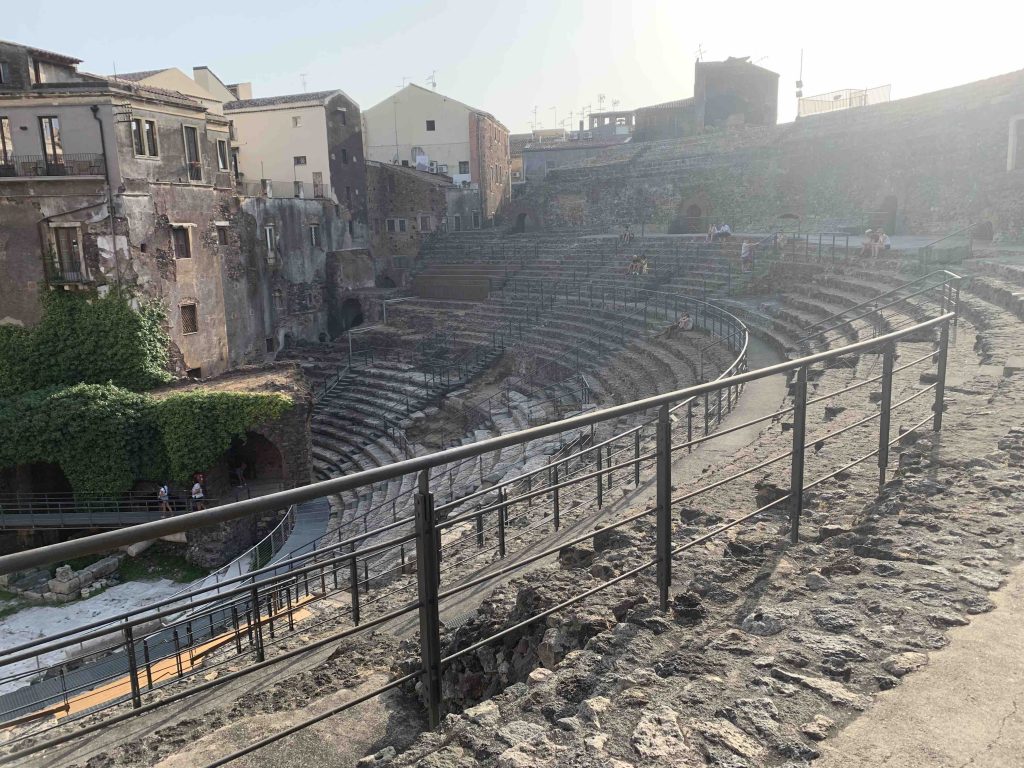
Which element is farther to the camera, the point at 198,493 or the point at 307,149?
the point at 307,149

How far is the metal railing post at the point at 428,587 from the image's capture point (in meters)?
3.05

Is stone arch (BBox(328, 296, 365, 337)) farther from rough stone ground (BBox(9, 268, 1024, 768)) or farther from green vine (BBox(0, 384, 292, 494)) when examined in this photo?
rough stone ground (BBox(9, 268, 1024, 768))

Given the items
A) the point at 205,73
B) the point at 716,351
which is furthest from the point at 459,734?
the point at 205,73

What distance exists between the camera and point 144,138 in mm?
24734

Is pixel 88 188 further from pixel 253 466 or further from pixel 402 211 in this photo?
pixel 402 211

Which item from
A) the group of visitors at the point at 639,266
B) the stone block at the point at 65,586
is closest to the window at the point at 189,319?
the stone block at the point at 65,586

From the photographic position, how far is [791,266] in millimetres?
23984

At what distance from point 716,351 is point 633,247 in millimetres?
14027

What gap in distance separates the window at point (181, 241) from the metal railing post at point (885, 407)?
2509 centimetres

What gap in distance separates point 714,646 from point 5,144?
2705 cm

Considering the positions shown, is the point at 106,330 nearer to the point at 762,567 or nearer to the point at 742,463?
the point at 742,463

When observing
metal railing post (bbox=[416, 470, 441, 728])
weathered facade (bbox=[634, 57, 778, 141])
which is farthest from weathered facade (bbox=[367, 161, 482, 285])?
metal railing post (bbox=[416, 470, 441, 728])

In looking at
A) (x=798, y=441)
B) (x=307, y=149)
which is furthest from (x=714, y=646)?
(x=307, y=149)

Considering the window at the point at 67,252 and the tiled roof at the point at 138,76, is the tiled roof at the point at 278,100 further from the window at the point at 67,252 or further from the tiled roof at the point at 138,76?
the window at the point at 67,252
